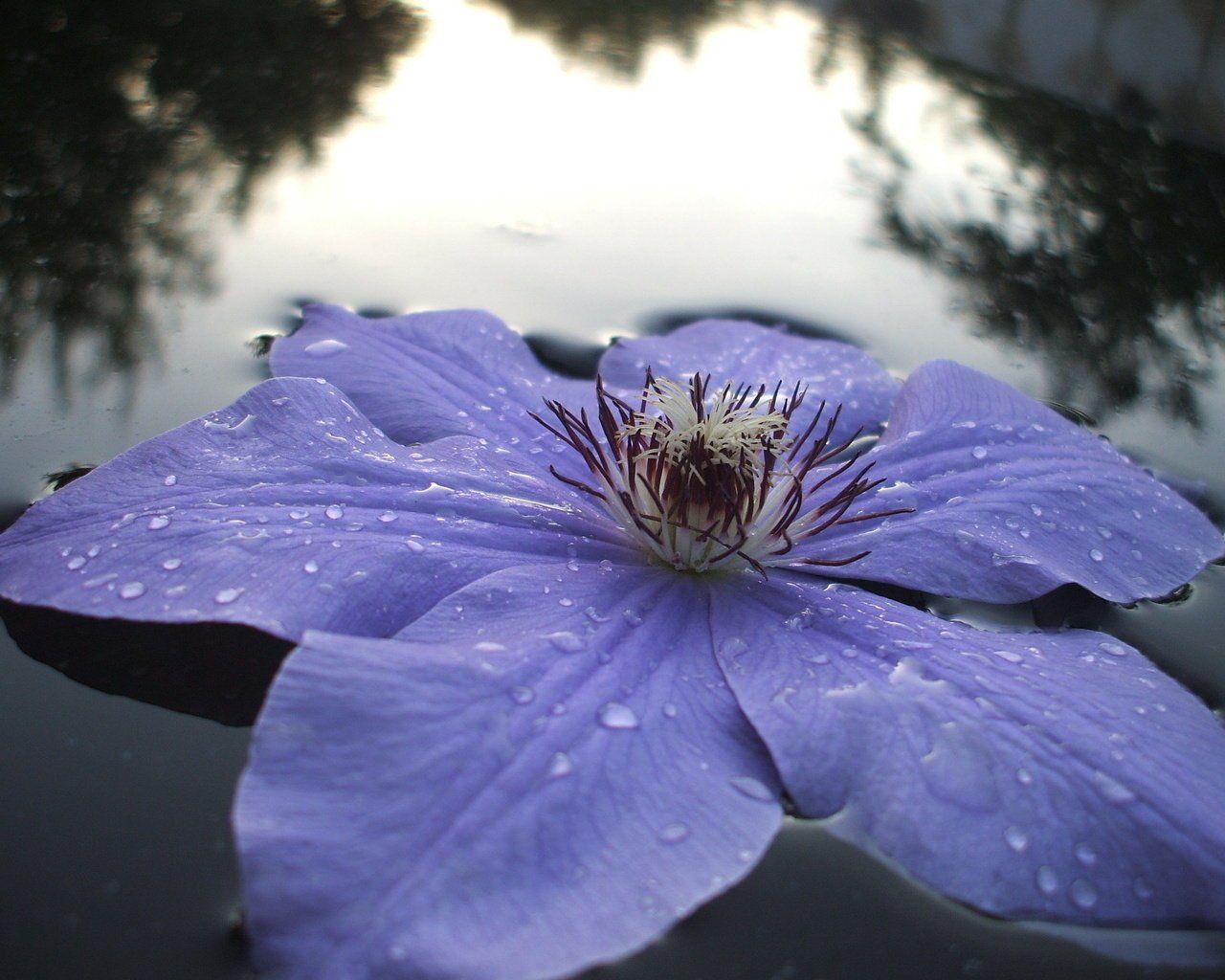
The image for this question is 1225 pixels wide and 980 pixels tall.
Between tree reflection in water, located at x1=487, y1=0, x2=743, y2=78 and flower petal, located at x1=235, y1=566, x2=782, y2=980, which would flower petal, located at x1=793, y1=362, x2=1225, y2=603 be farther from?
tree reflection in water, located at x1=487, y1=0, x2=743, y2=78

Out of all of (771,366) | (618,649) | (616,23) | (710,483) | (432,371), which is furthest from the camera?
(616,23)

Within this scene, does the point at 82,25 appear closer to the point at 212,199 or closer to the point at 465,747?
the point at 212,199

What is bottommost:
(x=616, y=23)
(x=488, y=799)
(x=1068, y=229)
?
(x=488, y=799)

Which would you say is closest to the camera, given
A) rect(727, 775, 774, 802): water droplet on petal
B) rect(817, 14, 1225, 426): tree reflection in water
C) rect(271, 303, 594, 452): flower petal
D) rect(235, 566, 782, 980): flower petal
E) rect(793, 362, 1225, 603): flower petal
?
rect(235, 566, 782, 980): flower petal

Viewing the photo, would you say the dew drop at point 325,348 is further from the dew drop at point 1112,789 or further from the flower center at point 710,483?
the dew drop at point 1112,789

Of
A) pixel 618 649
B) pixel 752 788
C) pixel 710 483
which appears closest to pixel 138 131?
pixel 710 483

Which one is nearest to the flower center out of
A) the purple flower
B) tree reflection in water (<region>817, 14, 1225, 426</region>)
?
the purple flower

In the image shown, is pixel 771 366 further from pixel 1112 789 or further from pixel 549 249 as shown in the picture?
pixel 1112 789
